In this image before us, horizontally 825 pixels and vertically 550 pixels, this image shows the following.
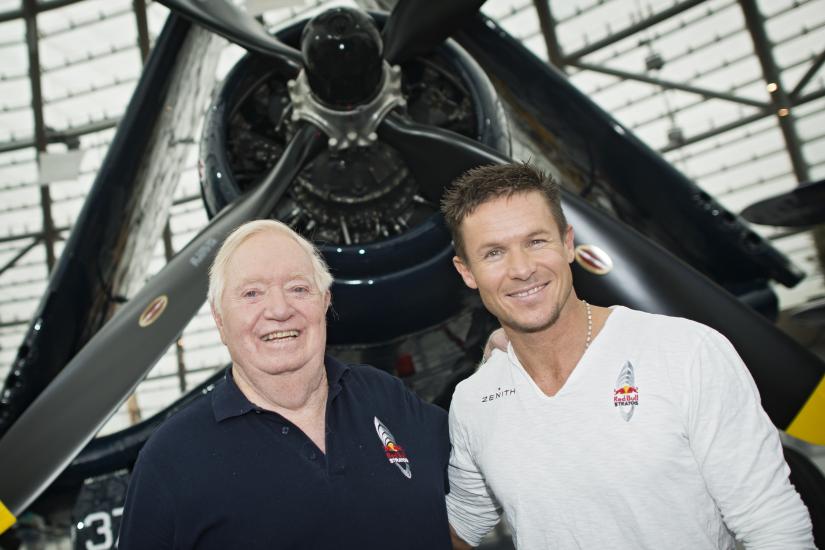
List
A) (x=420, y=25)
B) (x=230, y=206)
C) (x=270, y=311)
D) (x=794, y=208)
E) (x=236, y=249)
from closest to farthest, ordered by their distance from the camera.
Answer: (x=270, y=311) → (x=236, y=249) → (x=230, y=206) → (x=420, y=25) → (x=794, y=208)

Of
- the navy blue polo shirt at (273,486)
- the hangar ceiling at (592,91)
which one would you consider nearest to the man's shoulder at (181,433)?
the navy blue polo shirt at (273,486)

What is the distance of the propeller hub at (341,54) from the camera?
132 inches

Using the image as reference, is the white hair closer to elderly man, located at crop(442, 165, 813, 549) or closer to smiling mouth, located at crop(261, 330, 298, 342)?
smiling mouth, located at crop(261, 330, 298, 342)

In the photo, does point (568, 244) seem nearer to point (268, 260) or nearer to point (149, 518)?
point (268, 260)

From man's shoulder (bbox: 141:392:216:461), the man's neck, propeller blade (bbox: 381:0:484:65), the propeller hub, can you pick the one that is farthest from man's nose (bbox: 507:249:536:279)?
propeller blade (bbox: 381:0:484:65)

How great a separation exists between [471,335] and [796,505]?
2506 mm

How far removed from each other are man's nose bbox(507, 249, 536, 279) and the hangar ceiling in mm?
15658

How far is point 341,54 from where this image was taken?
3.38 m

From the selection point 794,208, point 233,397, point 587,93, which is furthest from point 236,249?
point 587,93

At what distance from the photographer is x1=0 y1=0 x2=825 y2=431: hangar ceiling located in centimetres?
1688

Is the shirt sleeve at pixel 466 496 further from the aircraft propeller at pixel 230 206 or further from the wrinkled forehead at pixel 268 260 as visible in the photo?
the aircraft propeller at pixel 230 206

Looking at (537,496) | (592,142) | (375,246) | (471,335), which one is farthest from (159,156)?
(537,496)

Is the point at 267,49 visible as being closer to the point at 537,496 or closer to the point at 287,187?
the point at 287,187

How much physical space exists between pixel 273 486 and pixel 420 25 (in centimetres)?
294
